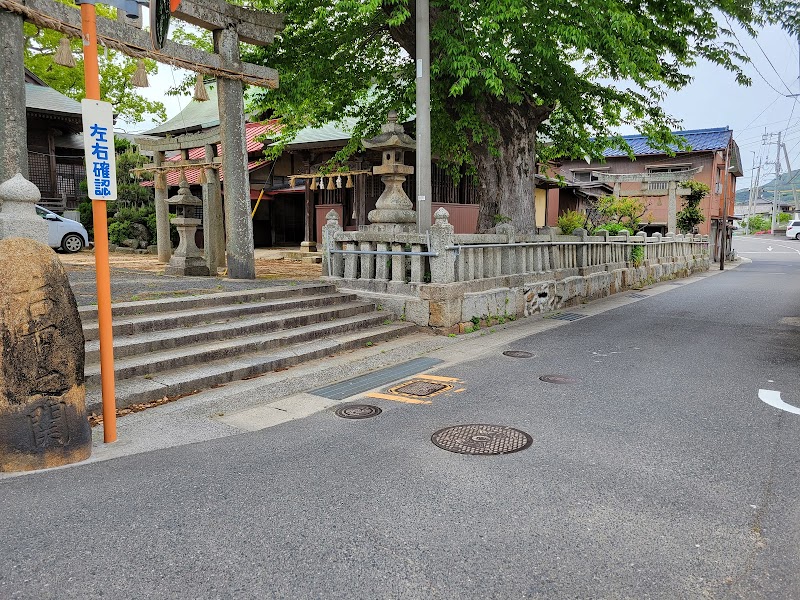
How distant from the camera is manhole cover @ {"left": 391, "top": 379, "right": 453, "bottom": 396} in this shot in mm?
6551

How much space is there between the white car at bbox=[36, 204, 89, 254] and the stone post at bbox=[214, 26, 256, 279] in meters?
11.4

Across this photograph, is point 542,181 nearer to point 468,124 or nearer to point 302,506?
point 468,124

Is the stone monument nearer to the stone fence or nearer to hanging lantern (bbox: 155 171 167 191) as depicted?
the stone fence

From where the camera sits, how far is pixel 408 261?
34.4ft

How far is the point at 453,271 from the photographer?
32.3ft

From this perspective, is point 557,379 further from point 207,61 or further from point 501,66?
point 207,61

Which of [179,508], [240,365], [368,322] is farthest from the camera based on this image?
[368,322]

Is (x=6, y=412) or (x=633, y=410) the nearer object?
(x=6, y=412)

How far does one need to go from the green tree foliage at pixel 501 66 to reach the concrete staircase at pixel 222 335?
14.6ft

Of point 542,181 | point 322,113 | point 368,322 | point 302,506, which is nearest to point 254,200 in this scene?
point 322,113

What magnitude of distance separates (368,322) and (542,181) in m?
17.9

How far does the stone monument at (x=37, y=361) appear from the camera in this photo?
4.10m

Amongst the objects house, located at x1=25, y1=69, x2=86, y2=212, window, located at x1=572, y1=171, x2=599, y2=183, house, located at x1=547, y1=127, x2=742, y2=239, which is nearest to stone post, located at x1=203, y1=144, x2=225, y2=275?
house, located at x1=25, y1=69, x2=86, y2=212

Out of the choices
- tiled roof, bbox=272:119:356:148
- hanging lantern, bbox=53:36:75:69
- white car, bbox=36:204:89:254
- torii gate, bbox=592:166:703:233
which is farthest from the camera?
torii gate, bbox=592:166:703:233
